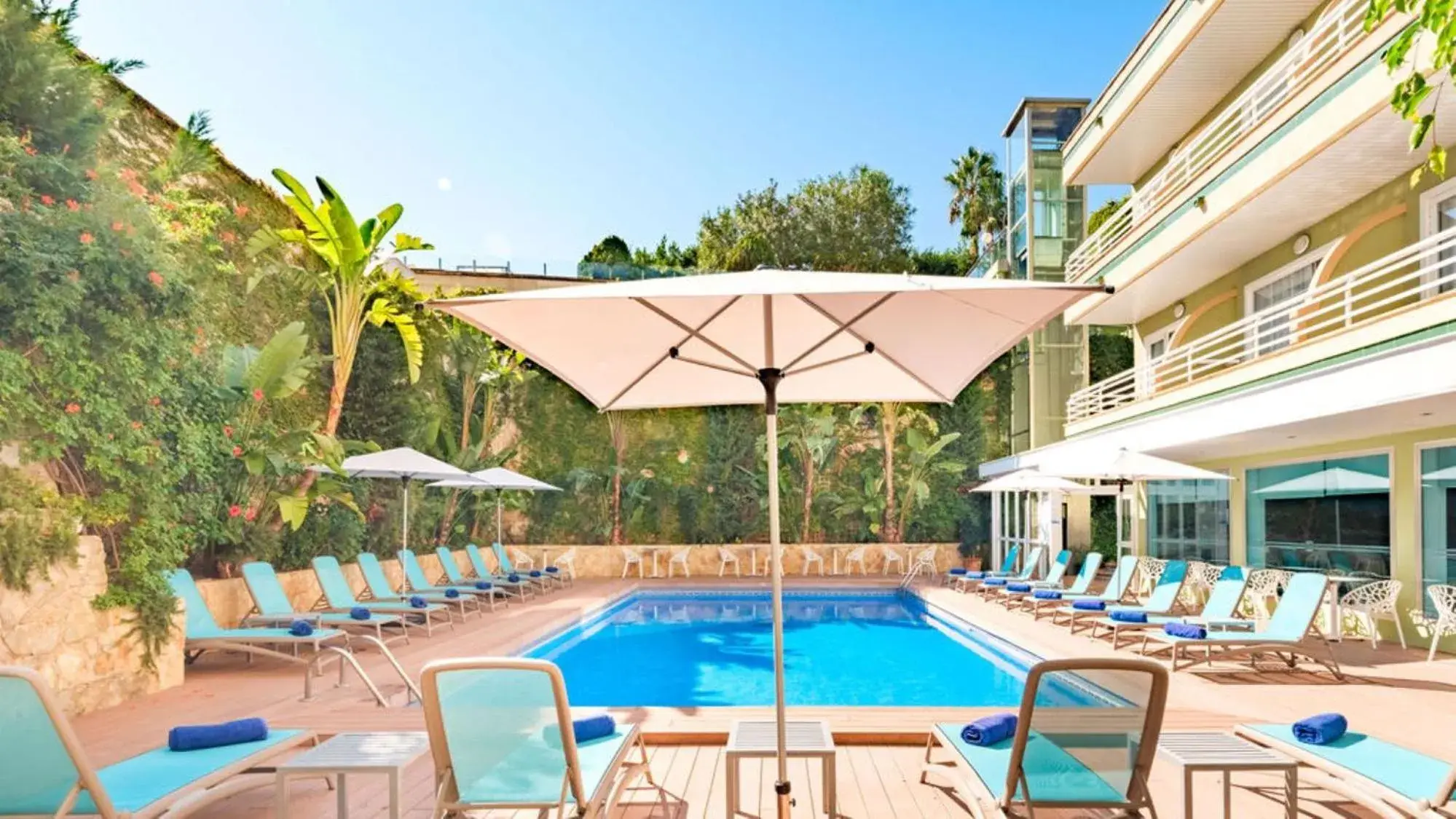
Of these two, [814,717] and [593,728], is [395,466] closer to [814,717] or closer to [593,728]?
[814,717]

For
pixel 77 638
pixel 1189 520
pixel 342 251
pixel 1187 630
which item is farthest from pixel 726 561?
pixel 77 638

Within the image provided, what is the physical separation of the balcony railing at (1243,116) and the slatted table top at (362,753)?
902cm

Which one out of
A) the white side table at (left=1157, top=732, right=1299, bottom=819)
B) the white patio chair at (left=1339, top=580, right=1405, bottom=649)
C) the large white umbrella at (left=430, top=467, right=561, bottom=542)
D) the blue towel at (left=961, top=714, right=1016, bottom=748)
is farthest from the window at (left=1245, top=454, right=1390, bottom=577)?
the large white umbrella at (left=430, top=467, right=561, bottom=542)

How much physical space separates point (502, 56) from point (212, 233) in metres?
12.4

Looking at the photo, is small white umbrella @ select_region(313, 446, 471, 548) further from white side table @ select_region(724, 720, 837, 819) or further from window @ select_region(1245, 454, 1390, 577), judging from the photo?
window @ select_region(1245, 454, 1390, 577)

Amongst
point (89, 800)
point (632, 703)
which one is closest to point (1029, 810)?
point (89, 800)

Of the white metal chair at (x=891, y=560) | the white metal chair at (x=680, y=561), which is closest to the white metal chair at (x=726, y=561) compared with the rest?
the white metal chair at (x=680, y=561)

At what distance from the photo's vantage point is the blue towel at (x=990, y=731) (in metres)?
4.39

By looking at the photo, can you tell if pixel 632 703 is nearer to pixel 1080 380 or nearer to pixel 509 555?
pixel 509 555

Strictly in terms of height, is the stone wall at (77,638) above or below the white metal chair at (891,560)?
above

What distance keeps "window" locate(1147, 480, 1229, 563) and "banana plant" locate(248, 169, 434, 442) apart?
45.7 ft

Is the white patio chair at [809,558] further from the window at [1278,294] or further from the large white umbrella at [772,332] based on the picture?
the large white umbrella at [772,332]

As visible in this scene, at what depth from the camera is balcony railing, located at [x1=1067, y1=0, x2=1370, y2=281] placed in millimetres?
10984

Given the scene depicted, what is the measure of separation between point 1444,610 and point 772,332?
30.5 feet
